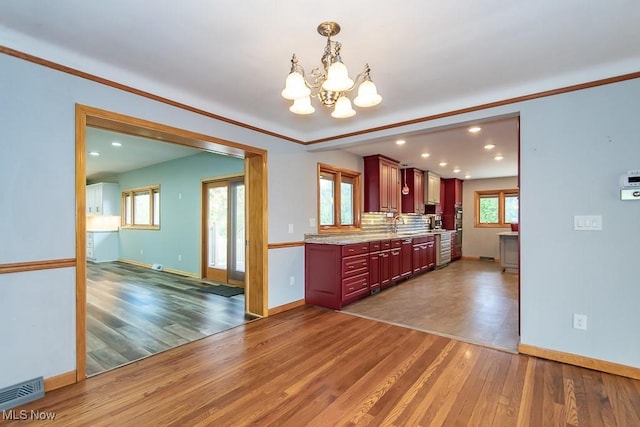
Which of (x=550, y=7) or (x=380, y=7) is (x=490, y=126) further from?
(x=380, y=7)

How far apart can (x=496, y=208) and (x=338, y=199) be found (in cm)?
628

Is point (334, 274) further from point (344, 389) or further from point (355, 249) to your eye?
point (344, 389)

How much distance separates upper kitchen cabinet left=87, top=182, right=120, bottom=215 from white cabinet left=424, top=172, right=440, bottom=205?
8.60m

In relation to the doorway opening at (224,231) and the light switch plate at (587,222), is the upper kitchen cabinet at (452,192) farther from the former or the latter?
the light switch plate at (587,222)

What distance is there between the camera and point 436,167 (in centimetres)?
710

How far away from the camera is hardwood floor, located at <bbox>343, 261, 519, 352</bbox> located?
10.7 feet

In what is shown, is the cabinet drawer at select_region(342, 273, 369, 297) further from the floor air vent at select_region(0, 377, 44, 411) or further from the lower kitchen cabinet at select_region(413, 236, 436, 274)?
the floor air vent at select_region(0, 377, 44, 411)

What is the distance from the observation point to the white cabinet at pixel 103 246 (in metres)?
8.42

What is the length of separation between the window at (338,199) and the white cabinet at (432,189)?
2746 mm

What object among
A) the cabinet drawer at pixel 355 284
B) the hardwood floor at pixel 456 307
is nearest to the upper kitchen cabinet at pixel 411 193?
the hardwood floor at pixel 456 307

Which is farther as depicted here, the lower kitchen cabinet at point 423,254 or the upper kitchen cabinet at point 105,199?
the upper kitchen cabinet at point 105,199

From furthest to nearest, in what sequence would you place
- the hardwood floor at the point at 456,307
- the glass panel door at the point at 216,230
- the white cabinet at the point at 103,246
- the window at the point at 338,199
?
the white cabinet at the point at 103,246 < the glass panel door at the point at 216,230 < the window at the point at 338,199 < the hardwood floor at the point at 456,307

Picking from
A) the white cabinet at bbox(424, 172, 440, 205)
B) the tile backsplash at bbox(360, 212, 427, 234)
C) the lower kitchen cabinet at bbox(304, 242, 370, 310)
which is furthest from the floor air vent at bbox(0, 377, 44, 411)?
the white cabinet at bbox(424, 172, 440, 205)

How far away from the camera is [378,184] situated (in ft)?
18.8
